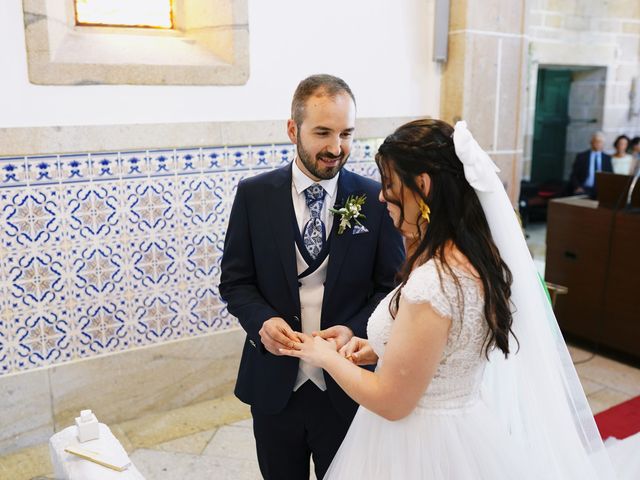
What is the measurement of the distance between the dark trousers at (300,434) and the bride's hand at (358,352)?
0.96 ft

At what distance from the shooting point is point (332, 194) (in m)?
2.29

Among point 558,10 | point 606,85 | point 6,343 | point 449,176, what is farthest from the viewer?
point 606,85

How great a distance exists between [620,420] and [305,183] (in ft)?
8.60

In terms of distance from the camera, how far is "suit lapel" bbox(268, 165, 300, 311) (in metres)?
2.21

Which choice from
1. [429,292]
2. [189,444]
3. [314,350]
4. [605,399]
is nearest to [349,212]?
[314,350]

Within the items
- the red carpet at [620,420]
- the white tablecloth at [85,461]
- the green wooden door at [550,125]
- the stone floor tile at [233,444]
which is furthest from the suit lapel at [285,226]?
the green wooden door at [550,125]

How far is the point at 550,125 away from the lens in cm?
1047

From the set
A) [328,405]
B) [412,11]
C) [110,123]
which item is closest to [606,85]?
[412,11]

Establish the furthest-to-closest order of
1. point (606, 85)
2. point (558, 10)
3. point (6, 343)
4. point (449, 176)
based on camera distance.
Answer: point (606, 85), point (558, 10), point (6, 343), point (449, 176)

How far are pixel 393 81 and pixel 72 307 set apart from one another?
2.44 meters

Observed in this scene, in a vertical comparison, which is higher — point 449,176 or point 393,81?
point 393,81

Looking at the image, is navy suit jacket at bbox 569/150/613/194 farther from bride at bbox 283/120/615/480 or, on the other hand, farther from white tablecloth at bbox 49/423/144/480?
white tablecloth at bbox 49/423/144/480

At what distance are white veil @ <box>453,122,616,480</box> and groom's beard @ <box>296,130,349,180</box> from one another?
1.85 feet

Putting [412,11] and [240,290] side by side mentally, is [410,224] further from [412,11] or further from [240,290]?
[412,11]
